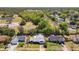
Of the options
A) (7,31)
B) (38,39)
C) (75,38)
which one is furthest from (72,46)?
(7,31)

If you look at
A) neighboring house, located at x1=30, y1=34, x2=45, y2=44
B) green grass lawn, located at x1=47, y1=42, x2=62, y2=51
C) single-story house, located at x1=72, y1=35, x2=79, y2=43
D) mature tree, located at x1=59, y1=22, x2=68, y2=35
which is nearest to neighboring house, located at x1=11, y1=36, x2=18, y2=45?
neighboring house, located at x1=30, y1=34, x2=45, y2=44

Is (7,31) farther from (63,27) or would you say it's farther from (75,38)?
(75,38)

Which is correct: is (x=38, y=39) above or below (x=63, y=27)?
below

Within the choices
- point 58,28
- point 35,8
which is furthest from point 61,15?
point 35,8

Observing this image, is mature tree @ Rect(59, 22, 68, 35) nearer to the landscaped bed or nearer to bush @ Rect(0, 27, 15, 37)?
the landscaped bed

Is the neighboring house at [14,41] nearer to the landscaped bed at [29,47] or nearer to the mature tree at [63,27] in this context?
the landscaped bed at [29,47]

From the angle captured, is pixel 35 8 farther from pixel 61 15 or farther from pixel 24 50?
pixel 24 50

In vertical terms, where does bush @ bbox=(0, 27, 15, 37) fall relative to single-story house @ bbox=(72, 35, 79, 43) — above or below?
above

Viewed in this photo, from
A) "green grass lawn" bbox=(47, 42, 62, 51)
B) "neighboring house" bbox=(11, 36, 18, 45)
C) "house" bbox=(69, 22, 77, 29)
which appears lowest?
"green grass lawn" bbox=(47, 42, 62, 51)

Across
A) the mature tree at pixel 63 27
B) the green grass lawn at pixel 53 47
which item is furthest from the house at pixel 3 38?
the mature tree at pixel 63 27
